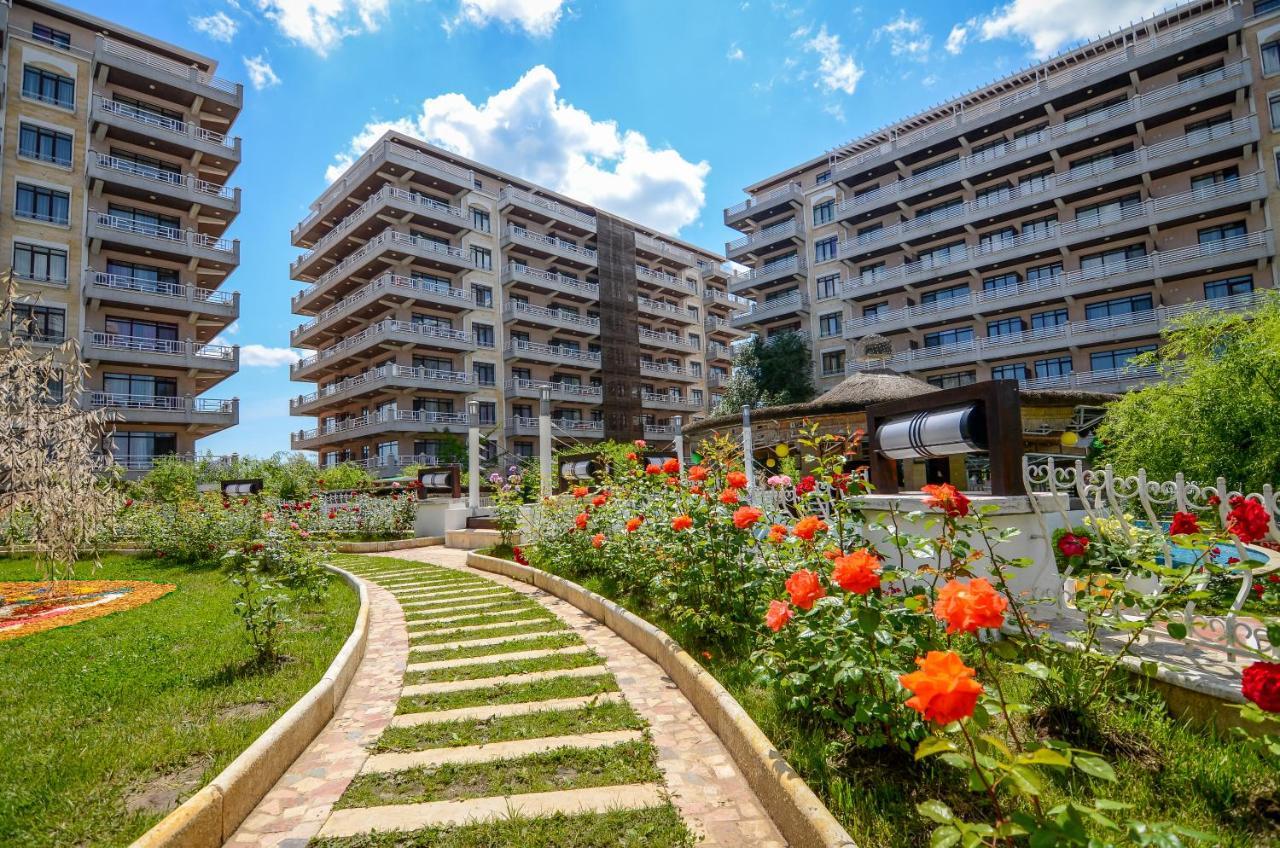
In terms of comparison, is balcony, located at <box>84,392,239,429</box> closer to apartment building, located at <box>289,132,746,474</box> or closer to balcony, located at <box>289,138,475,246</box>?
apartment building, located at <box>289,132,746,474</box>

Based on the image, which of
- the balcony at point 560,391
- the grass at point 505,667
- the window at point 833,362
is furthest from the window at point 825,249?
the grass at point 505,667

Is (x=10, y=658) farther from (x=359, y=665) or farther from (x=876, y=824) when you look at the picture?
(x=876, y=824)

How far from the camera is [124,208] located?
103 feet

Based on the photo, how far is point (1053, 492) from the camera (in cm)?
409

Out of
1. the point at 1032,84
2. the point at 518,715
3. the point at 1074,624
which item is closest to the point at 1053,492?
the point at 1074,624

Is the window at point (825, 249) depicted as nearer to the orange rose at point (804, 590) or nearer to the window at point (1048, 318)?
the window at point (1048, 318)

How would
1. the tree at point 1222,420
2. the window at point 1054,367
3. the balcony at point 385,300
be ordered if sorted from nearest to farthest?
the tree at point 1222,420 → the window at point 1054,367 → the balcony at point 385,300

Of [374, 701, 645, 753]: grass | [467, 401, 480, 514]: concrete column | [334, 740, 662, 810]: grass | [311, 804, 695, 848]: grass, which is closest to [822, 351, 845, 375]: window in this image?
[467, 401, 480, 514]: concrete column

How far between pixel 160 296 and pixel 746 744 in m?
38.0

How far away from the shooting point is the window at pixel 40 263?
27453mm

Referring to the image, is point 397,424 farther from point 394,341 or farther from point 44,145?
point 44,145

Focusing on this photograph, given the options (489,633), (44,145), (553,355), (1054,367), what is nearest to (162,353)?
(44,145)

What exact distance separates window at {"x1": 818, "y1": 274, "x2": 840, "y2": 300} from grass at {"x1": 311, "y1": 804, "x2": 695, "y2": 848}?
42141mm

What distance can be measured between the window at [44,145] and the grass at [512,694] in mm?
37612
